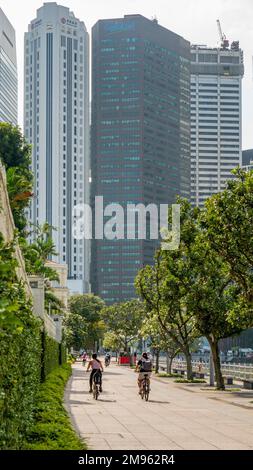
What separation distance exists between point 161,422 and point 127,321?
85.2 meters

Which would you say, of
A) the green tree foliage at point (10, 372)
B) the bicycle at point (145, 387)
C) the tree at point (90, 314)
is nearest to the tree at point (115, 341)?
the tree at point (90, 314)

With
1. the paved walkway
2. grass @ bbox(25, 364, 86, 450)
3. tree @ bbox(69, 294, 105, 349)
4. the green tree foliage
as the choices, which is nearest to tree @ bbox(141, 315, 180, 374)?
the paved walkway

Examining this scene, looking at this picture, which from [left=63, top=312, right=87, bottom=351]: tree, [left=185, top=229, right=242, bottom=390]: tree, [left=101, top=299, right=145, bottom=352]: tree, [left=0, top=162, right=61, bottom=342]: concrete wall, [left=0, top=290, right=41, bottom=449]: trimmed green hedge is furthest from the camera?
[left=101, top=299, right=145, bottom=352]: tree

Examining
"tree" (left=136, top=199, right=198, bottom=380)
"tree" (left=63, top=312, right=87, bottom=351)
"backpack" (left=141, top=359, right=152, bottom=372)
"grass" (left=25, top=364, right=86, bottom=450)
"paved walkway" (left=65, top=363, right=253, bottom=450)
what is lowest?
"paved walkway" (left=65, top=363, right=253, bottom=450)

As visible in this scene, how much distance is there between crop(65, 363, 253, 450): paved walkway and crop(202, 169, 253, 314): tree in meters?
5.20

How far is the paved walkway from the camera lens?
57.5 feet

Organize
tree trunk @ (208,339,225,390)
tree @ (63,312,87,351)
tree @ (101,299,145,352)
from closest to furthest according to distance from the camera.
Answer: tree trunk @ (208,339,225,390)
tree @ (63,312,87,351)
tree @ (101,299,145,352)

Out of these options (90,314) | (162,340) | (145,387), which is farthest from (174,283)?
(90,314)

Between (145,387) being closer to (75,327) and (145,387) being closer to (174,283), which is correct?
(174,283)

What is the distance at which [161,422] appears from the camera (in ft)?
74.6

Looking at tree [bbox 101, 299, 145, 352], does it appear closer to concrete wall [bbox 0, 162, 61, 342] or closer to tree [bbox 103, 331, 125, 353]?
tree [bbox 103, 331, 125, 353]

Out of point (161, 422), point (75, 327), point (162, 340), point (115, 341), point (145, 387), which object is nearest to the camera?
point (161, 422)

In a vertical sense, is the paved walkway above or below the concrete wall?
below
